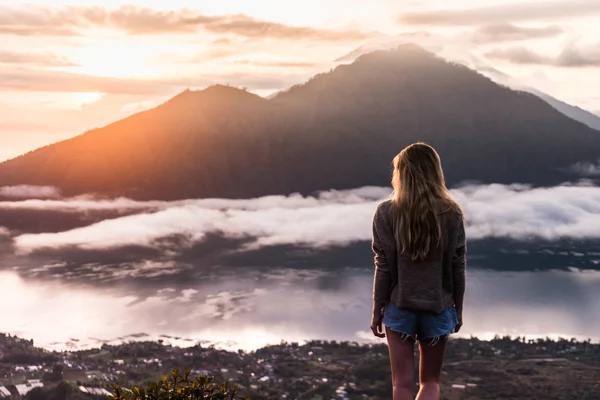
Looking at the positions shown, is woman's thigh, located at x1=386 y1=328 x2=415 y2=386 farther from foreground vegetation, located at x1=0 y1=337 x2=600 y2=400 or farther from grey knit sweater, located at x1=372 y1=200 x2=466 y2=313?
foreground vegetation, located at x1=0 y1=337 x2=600 y2=400

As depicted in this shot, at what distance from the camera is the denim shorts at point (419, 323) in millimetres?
5695

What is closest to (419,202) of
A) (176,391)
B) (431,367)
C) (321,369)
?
(431,367)

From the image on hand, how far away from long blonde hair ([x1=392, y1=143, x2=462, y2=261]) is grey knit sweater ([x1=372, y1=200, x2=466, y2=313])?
0.06 meters

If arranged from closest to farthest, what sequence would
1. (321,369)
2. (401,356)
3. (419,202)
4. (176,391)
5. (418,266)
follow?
(419,202)
(418,266)
(401,356)
(176,391)
(321,369)

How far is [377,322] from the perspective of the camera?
5.77 m

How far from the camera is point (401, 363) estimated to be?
5.77 metres

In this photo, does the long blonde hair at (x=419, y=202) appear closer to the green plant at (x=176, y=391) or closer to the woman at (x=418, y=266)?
the woman at (x=418, y=266)

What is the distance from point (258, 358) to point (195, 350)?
754 inches

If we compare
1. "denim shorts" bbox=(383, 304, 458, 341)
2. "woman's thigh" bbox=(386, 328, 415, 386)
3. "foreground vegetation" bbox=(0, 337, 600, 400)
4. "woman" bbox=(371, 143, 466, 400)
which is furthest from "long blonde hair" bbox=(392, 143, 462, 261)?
"foreground vegetation" bbox=(0, 337, 600, 400)

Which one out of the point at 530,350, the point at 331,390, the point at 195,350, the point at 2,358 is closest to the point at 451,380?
the point at 331,390

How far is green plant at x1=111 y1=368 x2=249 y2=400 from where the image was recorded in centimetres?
576

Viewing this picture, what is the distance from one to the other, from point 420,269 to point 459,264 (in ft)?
0.87

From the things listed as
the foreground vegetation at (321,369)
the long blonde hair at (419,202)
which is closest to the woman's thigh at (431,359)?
the long blonde hair at (419,202)

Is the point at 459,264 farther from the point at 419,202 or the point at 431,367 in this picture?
the point at 431,367
